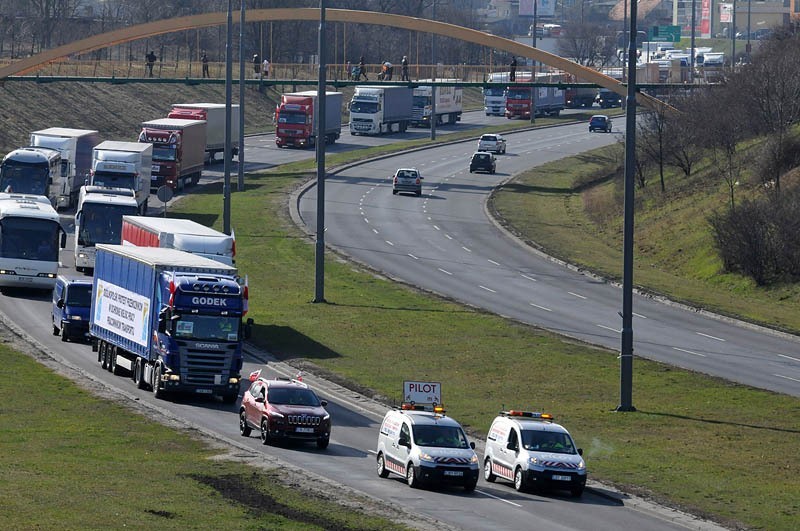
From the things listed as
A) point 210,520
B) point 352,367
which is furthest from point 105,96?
point 210,520

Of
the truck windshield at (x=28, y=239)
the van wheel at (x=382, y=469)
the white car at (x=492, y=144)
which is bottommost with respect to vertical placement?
the van wheel at (x=382, y=469)

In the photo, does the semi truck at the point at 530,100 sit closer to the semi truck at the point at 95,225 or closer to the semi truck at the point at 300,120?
the semi truck at the point at 300,120

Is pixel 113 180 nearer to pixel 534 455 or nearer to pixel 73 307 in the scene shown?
pixel 73 307

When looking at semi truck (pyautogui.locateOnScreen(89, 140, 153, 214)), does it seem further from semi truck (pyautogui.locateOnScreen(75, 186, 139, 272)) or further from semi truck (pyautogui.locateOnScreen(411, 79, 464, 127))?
semi truck (pyautogui.locateOnScreen(411, 79, 464, 127))

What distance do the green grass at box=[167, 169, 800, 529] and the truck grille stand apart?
4781mm

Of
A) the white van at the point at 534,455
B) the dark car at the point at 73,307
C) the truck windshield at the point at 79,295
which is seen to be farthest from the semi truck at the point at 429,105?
the white van at the point at 534,455

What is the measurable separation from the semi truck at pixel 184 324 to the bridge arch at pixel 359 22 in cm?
5250

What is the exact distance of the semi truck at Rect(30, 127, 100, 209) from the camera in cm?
7681

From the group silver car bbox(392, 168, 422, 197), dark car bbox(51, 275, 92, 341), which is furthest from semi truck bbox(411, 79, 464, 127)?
dark car bbox(51, 275, 92, 341)

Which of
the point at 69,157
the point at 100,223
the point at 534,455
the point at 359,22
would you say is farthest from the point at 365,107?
the point at 534,455

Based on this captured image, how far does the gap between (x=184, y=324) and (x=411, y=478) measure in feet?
33.9

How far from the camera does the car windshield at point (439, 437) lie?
1145 inches

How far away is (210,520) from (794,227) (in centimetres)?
4737

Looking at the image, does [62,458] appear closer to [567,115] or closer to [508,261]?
[508,261]
